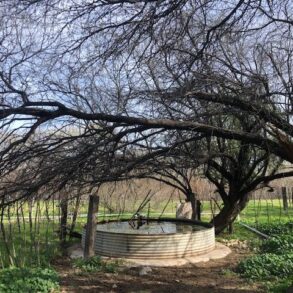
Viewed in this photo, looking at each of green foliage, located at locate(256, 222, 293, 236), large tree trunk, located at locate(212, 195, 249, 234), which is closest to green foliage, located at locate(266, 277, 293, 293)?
large tree trunk, located at locate(212, 195, 249, 234)

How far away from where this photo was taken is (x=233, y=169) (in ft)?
45.5

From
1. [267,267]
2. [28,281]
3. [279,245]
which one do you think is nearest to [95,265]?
[28,281]

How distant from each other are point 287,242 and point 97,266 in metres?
4.51

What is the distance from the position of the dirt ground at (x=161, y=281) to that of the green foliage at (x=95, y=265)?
0.15 meters

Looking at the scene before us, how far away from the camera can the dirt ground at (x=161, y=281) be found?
7736 mm

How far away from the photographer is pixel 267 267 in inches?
340

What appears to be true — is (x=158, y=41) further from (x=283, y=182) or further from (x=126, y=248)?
(x=283, y=182)

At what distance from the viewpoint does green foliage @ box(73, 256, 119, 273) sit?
8.94 m

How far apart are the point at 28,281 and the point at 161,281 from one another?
95.4 inches

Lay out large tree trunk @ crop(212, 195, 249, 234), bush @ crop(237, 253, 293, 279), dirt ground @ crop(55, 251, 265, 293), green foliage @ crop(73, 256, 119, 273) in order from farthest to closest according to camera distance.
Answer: large tree trunk @ crop(212, 195, 249, 234) → green foliage @ crop(73, 256, 119, 273) → bush @ crop(237, 253, 293, 279) → dirt ground @ crop(55, 251, 265, 293)

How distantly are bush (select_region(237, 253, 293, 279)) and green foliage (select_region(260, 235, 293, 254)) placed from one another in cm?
110

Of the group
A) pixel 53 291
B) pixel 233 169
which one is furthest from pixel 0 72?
pixel 233 169

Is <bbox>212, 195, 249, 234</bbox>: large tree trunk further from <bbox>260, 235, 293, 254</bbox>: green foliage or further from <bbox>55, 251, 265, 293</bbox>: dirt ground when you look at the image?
<bbox>55, 251, 265, 293</bbox>: dirt ground

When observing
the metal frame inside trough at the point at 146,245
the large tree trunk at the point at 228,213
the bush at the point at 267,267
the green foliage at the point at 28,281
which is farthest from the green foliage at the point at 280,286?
the large tree trunk at the point at 228,213
